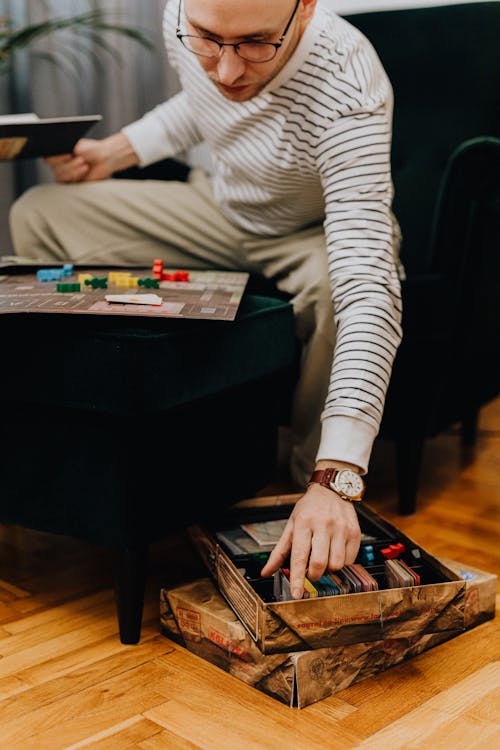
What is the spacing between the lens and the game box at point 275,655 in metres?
0.94

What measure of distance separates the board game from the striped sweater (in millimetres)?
161

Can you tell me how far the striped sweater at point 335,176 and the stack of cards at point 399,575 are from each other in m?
0.13

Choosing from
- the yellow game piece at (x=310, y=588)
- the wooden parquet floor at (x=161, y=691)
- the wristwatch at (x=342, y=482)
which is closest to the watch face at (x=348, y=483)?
the wristwatch at (x=342, y=482)

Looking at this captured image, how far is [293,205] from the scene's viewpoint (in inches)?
57.1

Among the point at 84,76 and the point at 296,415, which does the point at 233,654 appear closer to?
the point at 296,415

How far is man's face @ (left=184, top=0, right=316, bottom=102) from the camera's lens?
1.05m

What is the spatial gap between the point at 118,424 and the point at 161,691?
0.30m

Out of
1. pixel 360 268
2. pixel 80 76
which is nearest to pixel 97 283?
pixel 360 268

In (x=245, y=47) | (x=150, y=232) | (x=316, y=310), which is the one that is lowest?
(x=316, y=310)

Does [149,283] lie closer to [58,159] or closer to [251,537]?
[251,537]

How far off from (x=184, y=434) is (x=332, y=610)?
29cm

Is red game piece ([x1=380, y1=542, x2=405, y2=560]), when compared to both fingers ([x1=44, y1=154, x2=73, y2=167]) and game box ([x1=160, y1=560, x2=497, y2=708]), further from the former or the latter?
fingers ([x1=44, y1=154, x2=73, y2=167])

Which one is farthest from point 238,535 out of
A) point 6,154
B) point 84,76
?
point 84,76

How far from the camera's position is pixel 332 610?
0.94 meters
